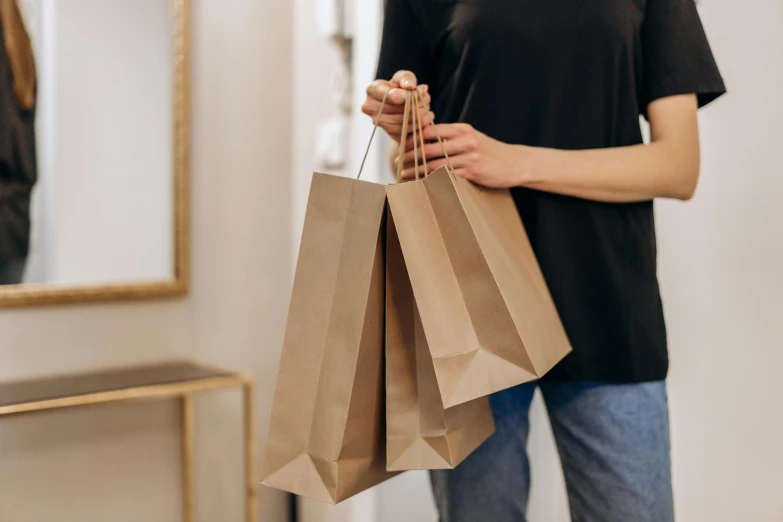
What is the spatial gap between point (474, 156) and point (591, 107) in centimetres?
16

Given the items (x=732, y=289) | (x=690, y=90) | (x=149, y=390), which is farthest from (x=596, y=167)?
(x=149, y=390)

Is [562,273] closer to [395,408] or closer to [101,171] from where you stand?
[395,408]

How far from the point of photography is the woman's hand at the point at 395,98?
0.57 metres

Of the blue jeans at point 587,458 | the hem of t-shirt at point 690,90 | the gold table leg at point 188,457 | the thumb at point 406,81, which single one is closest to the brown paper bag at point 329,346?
the thumb at point 406,81

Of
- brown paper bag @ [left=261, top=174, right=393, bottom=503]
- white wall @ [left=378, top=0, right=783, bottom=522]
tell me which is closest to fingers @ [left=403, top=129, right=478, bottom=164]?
brown paper bag @ [left=261, top=174, right=393, bottom=503]

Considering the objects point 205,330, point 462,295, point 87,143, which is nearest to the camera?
point 462,295

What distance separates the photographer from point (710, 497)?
99cm

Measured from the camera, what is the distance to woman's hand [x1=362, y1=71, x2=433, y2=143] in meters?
0.57

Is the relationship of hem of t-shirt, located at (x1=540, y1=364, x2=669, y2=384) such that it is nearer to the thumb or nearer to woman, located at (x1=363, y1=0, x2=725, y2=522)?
woman, located at (x1=363, y1=0, x2=725, y2=522)

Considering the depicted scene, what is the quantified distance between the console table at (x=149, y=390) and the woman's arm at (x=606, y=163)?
2.06 feet

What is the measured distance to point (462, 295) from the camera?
50 centimetres

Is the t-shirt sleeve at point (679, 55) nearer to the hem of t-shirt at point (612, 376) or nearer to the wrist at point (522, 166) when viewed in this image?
the wrist at point (522, 166)

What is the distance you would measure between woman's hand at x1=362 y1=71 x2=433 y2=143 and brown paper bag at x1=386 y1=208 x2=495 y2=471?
13 cm

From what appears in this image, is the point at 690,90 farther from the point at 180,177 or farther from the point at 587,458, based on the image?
the point at 180,177
